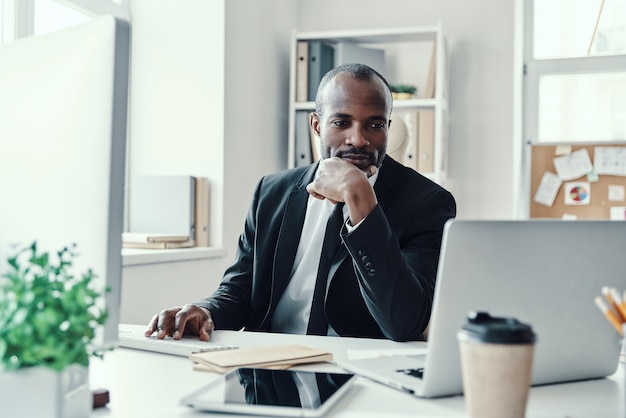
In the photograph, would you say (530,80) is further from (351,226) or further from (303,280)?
(351,226)

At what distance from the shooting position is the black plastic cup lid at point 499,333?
2.24 feet

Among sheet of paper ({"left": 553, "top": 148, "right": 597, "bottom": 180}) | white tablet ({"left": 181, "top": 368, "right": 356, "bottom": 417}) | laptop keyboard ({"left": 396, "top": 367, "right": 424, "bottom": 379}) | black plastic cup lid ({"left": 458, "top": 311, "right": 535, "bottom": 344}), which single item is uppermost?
sheet of paper ({"left": 553, "top": 148, "right": 597, "bottom": 180})

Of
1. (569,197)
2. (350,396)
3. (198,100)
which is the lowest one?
(350,396)

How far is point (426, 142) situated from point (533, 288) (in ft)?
8.53

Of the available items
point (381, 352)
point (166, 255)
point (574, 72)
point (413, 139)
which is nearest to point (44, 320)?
point (381, 352)

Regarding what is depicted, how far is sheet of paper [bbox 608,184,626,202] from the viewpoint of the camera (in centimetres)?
364

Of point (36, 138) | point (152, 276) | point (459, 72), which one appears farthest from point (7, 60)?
point (459, 72)

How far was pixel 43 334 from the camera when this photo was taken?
2.22ft

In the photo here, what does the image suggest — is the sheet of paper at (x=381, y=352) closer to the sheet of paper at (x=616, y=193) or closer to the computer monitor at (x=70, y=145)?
the computer monitor at (x=70, y=145)

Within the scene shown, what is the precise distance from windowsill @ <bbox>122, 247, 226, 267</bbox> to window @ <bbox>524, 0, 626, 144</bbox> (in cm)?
181

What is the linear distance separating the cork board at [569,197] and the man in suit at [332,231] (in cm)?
214

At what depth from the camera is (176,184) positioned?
2.89m

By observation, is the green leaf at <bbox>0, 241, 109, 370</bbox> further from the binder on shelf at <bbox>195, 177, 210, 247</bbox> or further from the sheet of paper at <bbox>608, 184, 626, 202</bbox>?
the sheet of paper at <bbox>608, 184, 626, 202</bbox>

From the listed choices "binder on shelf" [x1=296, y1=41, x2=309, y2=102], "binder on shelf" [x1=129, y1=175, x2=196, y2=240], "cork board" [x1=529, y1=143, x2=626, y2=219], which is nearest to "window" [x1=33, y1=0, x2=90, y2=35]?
"binder on shelf" [x1=129, y1=175, x2=196, y2=240]
